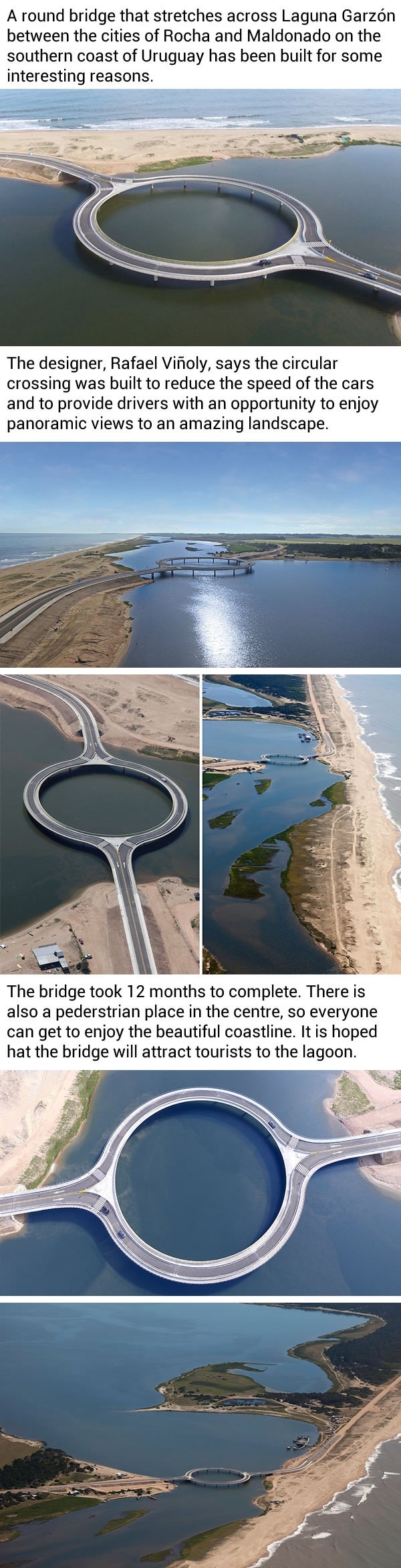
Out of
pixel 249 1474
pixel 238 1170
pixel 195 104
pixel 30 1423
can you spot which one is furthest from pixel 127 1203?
pixel 195 104

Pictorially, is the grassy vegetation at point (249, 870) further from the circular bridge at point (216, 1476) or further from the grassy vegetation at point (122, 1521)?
the grassy vegetation at point (122, 1521)

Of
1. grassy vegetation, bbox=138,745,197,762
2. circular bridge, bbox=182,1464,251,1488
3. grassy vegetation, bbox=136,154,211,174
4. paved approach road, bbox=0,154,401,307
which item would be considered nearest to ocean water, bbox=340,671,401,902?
grassy vegetation, bbox=138,745,197,762

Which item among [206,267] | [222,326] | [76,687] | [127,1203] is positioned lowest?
[127,1203]

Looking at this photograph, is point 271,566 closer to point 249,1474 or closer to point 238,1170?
point 238,1170

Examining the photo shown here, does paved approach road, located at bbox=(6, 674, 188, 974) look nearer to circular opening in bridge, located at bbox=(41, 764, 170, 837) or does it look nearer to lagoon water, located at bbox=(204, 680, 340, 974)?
circular opening in bridge, located at bbox=(41, 764, 170, 837)

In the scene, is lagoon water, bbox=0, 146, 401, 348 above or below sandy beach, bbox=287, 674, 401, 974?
above

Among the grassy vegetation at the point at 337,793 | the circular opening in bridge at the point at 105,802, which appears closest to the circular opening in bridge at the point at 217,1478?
the circular opening in bridge at the point at 105,802
